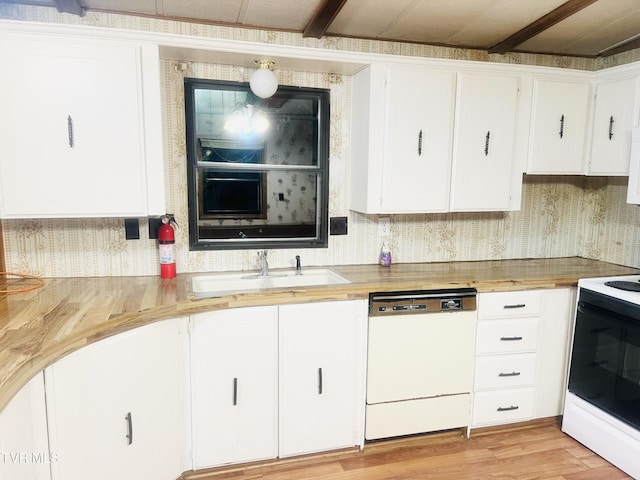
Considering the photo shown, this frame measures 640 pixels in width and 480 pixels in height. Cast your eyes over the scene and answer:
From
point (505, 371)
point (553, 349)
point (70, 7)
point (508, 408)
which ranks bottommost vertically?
point (508, 408)

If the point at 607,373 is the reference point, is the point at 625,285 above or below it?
above

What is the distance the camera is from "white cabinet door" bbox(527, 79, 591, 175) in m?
2.68

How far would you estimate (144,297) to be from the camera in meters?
2.01

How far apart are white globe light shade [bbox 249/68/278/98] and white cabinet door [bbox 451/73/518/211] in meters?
1.06

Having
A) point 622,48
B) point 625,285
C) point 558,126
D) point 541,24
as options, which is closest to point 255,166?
point 541,24

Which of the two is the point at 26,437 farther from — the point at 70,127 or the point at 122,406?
the point at 70,127

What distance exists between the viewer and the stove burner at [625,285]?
229 centimetres

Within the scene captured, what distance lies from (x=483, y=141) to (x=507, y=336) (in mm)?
1139

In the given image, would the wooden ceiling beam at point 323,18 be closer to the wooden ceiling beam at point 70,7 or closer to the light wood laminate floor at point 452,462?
the wooden ceiling beam at point 70,7

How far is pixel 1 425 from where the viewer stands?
1173 mm

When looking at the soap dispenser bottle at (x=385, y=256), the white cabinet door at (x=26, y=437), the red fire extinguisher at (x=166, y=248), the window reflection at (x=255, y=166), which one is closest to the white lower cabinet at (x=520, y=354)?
the soap dispenser bottle at (x=385, y=256)

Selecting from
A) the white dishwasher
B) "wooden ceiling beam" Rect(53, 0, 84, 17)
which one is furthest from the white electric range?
"wooden ceiling beam" Rect(53, 0, 84, 17)

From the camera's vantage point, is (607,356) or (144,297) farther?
(607,356)

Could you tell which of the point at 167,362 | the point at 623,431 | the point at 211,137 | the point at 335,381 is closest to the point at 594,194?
the point at 623,431
